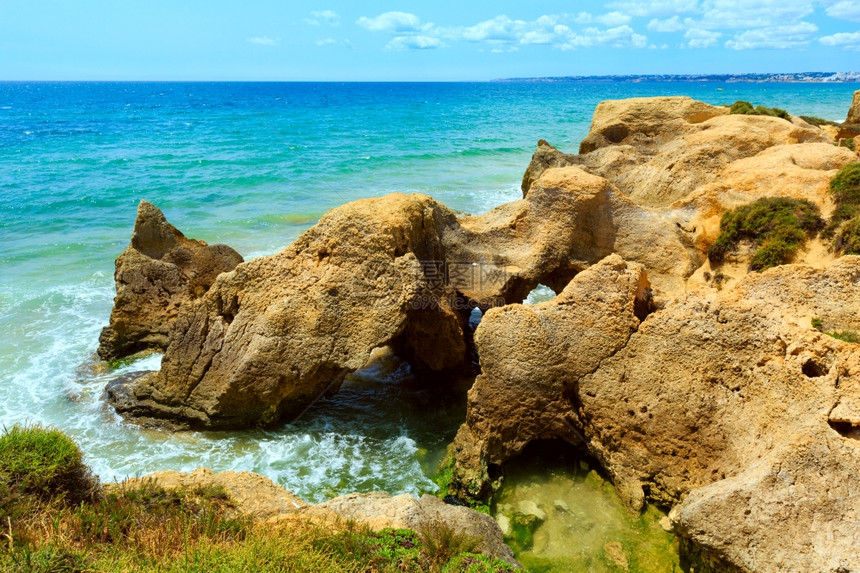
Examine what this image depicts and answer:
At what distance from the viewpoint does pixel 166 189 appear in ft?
95.3

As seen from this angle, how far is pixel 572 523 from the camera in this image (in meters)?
7.29

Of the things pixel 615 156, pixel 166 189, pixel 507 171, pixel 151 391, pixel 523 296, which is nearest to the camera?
pixel 151 391

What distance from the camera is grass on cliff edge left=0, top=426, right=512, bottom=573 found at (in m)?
4.83

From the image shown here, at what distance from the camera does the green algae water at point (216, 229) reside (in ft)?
30.1

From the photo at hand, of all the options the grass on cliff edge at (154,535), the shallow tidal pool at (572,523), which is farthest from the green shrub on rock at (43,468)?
the shallow tidal pool at (572,523)

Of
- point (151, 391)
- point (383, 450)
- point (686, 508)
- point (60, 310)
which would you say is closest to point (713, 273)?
point (686, 508)

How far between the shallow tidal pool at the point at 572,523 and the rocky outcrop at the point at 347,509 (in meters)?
0.76

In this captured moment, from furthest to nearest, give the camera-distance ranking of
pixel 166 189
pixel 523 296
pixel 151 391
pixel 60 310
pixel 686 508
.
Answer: pixel 166 189
pixel 60 310
pixel 523 296
pixel 151 391
pixel 686 508

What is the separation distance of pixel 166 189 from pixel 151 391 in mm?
21678

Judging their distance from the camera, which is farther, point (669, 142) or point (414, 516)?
point (669, 142)

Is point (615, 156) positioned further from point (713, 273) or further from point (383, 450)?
point (383, 450)

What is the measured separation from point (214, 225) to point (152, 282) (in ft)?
36.2

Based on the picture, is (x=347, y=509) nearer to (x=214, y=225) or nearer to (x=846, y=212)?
(x=846, y=212)

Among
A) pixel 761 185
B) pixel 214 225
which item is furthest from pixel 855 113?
pixel 214 225
